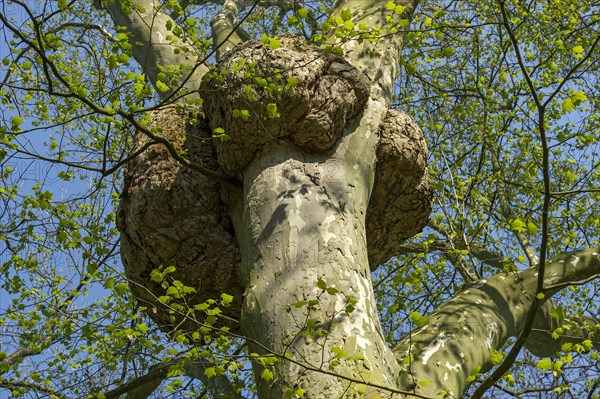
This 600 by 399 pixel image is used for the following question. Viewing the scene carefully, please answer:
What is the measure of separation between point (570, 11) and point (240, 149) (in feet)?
18.0

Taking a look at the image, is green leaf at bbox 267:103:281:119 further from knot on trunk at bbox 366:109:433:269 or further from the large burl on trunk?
knot on trunk at bbox 366:109:433:269

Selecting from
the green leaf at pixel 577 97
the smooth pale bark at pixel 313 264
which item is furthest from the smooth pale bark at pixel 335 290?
the green leaf at pixel 577 97

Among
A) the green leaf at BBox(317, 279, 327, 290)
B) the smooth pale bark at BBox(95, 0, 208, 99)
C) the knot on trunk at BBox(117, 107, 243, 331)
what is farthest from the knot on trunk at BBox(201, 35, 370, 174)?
the smooth pale bark at BBox(95, 0, 208, 99)

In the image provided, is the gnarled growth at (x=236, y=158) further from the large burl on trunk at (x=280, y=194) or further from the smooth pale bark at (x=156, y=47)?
the smooth pale bark at (x=156, y=47)

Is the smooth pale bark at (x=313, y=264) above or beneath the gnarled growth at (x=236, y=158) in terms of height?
beneath

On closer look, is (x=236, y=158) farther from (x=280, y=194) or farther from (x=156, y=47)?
(x=156, y=47)

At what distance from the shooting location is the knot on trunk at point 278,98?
4203 millimetres

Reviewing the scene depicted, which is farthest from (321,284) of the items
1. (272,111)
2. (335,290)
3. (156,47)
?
(156,47)

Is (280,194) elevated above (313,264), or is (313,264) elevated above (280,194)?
(280,194)

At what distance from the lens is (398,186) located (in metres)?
4.66

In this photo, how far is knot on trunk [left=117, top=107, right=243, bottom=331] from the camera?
174 inches

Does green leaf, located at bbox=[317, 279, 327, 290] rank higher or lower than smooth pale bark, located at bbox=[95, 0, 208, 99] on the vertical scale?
lower

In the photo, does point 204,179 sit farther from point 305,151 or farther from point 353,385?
point 353,385

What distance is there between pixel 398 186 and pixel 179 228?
53.7 inches
